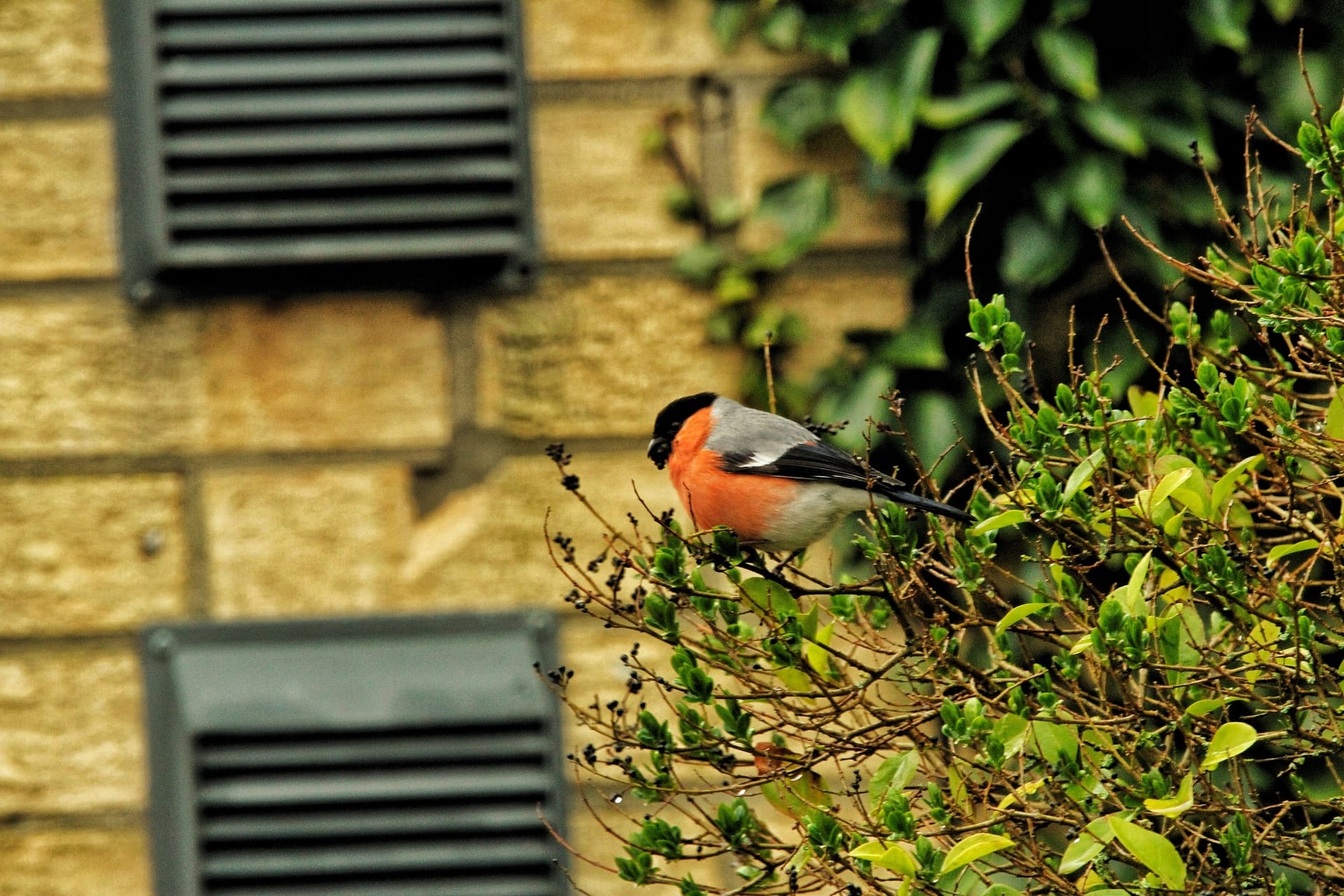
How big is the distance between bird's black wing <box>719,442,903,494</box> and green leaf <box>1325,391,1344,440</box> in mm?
→ 1192

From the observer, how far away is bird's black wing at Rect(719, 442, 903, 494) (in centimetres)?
350

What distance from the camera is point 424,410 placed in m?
4.61

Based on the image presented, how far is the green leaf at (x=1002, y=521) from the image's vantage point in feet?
7.55

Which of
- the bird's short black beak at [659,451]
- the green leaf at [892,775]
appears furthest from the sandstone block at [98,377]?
the green leaf at [892,775]

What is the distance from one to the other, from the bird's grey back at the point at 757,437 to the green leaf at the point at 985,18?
123 cm

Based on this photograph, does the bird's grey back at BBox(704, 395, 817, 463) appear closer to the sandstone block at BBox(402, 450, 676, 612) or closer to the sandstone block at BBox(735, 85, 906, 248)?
the sandstone block at BBox(402, 450, 676, 612)

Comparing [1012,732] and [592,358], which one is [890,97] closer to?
[592,358]

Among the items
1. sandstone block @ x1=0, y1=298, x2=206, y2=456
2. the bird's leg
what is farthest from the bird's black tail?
sandstone block @ x1=0, y1=298, x2=206, y2=456

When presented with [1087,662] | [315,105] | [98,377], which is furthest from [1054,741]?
[98,377]

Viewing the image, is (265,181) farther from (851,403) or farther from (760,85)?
(851,403)

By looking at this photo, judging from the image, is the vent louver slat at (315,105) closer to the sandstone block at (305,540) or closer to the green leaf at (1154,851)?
the sandstone block at (305,540)

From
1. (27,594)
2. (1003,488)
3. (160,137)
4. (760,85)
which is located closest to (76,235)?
(160,137)

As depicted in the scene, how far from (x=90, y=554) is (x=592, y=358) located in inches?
58.4

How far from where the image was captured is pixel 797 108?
181 inches
